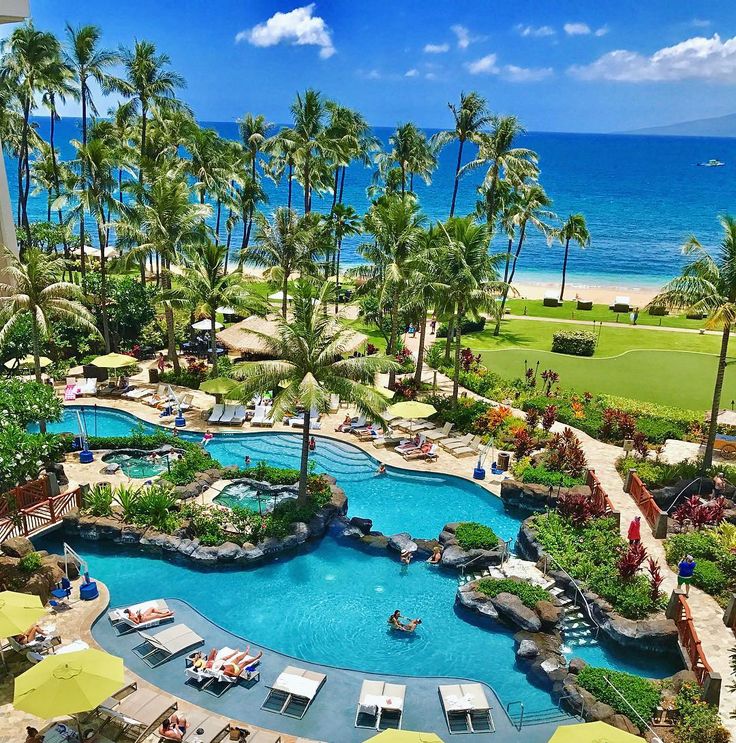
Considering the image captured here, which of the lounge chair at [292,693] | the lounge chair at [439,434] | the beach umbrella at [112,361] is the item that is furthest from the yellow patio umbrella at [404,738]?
the beach umbrella at [112,361]

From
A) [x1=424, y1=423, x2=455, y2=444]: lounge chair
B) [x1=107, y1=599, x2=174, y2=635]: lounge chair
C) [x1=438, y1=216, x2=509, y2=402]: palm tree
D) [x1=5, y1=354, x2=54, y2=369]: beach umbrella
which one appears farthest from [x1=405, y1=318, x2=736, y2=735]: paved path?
[x1=5, y1=354, x2=54, y2=369]: beach umbrella

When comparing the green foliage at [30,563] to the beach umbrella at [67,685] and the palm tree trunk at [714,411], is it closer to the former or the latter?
the beach umbrella at [67,685]

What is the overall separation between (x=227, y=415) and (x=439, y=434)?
992 cm

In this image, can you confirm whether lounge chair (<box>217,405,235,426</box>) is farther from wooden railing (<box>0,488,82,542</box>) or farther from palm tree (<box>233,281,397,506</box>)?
palm tree (<box>233,281,397,506</box>)

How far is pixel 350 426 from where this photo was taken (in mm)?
30281

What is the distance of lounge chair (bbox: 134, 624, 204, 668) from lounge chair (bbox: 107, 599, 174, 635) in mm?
355

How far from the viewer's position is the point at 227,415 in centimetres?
3108

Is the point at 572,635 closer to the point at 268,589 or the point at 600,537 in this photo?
the point at 600,537

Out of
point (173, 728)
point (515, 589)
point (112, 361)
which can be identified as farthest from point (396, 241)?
point (173, 728)

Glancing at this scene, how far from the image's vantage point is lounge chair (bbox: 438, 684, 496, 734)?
49.0 feet

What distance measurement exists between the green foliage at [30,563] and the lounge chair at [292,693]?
8027mm

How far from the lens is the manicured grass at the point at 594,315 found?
169 feet

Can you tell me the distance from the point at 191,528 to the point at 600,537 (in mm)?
13180

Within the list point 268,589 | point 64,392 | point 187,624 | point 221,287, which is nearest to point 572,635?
point 268,589
